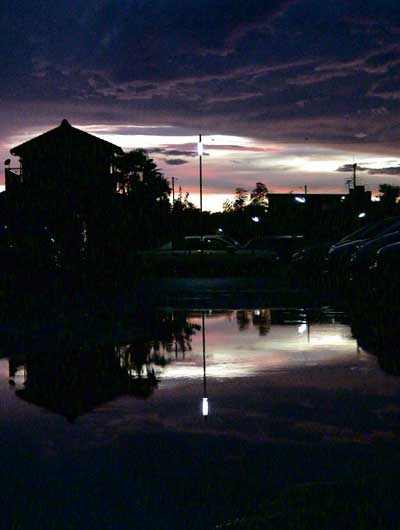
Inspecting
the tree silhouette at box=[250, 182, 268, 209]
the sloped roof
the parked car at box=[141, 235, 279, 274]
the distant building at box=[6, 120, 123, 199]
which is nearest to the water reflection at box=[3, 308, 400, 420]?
the distant building at box=[6, 120, 123, 199]

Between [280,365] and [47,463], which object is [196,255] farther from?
[47,463]

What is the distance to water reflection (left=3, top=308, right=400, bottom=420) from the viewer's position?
29.1 feet

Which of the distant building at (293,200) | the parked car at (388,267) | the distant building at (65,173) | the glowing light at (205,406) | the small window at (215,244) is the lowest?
the glowing light at (205,406)

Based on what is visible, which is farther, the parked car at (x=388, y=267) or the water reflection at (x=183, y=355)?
the parked car at (x=388, y=267)

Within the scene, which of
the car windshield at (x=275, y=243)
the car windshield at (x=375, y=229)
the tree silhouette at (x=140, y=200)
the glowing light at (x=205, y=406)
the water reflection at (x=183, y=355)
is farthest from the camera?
the car windshield at (x=275, y=243)

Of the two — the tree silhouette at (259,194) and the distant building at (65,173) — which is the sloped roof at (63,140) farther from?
the tree silhouette at (259,194)

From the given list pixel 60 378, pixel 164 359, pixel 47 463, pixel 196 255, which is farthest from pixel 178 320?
pixel 196 255

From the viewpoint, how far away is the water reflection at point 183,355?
886 cm

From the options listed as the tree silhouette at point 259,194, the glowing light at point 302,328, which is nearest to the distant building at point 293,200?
the tree silhouette at point 259,194

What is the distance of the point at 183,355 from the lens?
11.3 metres

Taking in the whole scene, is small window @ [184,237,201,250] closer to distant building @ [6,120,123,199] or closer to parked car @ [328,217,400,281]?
distant building @ [6,120,123,199]

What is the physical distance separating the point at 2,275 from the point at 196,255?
25.5 metres

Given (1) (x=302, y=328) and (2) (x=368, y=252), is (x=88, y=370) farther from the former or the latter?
(2) (x=368, y=252)

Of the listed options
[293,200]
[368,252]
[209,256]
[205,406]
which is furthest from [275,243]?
[293,200]
